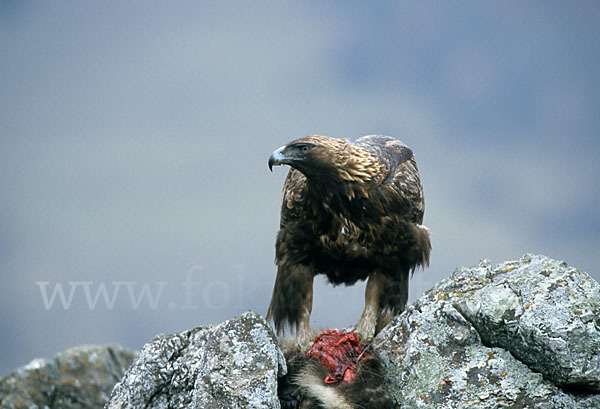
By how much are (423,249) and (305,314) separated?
131cm

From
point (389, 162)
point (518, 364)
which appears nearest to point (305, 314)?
point (389, 162)

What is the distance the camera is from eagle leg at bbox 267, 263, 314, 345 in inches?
256

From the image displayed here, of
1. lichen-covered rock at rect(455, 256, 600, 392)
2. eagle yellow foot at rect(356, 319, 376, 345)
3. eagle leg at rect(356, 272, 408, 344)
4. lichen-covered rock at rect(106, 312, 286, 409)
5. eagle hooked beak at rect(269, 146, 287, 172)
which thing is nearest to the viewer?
lichen-covered rock at rect(455, 256, 600, 392)

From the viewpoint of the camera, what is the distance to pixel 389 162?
21.7ft

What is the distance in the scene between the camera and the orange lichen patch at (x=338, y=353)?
18.1 ft

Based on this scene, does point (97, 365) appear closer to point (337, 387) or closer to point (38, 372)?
point (38, 372)

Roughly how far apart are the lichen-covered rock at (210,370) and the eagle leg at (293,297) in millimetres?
1076

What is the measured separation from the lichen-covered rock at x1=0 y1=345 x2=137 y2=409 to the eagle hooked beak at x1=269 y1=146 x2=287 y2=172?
13.2 ft

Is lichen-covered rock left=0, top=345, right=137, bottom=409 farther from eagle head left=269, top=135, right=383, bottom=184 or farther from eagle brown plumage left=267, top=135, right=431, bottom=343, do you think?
eagle head left=269, top=135, right=383, bottom=184

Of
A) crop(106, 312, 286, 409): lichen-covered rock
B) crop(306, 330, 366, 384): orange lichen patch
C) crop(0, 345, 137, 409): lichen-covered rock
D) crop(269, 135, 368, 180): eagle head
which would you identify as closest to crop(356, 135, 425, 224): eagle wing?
crop(269, 135, 368, 180): eagle head

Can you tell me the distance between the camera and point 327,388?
5.36 meters

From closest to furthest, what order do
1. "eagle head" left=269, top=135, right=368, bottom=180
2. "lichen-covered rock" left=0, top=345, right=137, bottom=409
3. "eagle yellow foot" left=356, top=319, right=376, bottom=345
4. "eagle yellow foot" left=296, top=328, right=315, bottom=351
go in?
"eagle head" left=269, top=135, right=368, bottom=180, "eagle yellow foot" left=296, top=328, right=315, bottom=351, "eagle yellow foot" left=356, top=319, right=376, bottom=345, "lichen-covered rock" left=0, top=345, right=137, bottom=409

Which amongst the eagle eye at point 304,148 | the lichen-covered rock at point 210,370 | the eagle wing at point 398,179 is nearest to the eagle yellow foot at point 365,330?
the eagle wing at point 398,179

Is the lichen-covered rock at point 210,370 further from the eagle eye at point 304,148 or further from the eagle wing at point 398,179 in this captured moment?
the eagle wing at point 398,179
